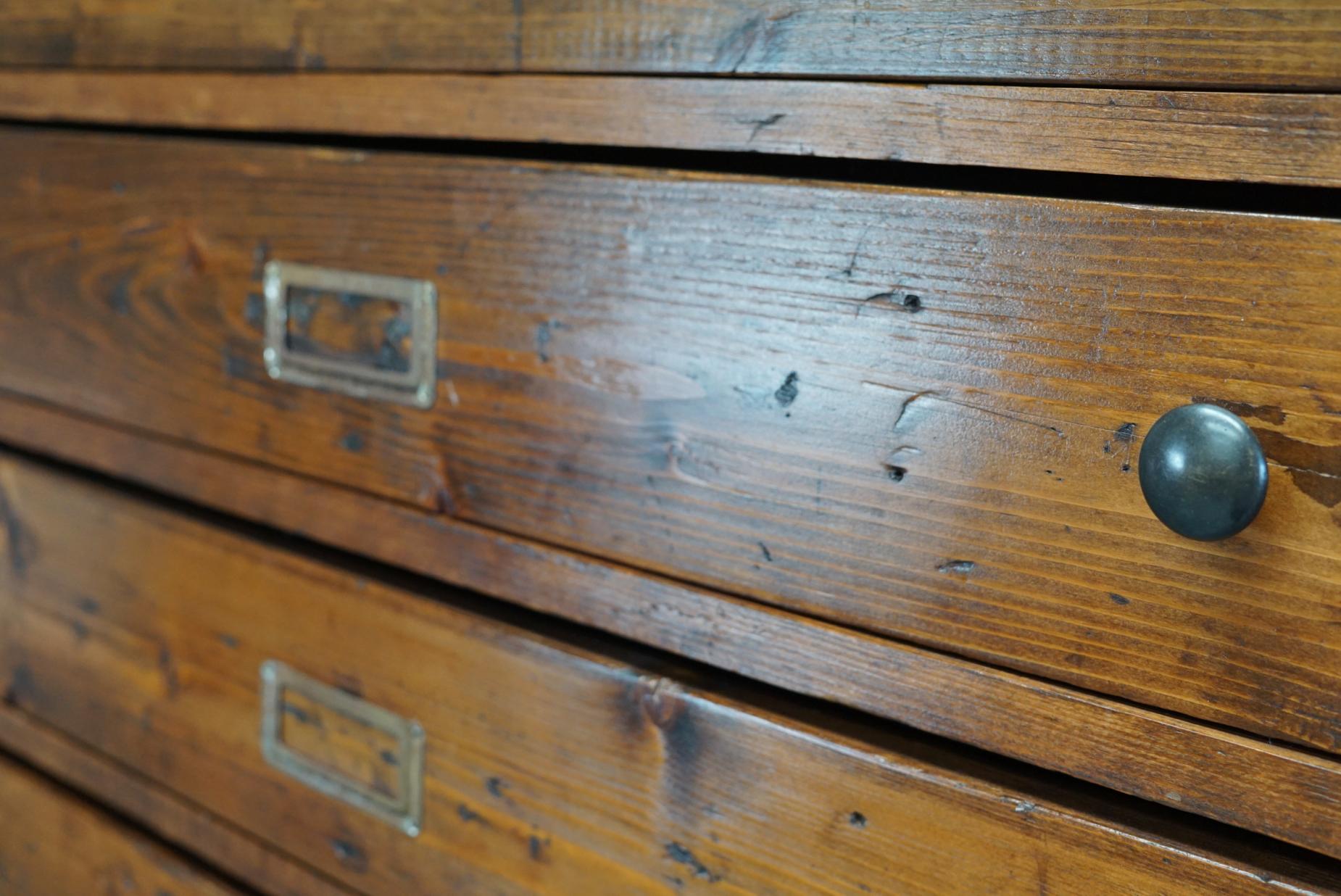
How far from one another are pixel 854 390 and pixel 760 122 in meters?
0.10

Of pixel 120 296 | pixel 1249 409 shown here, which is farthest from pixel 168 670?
pixel 1249 409

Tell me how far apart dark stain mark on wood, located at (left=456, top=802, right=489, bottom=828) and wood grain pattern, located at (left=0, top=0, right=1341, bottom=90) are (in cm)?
32

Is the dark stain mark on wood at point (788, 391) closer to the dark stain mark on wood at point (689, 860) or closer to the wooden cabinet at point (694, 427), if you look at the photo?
the wooden cabinet at point (694, 427)

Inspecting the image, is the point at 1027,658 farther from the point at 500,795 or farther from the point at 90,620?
the point at 90,620

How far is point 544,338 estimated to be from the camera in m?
0.43

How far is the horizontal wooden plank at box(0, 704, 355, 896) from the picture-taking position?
0.56 meters

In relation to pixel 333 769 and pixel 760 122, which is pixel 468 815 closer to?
pixel 333 769

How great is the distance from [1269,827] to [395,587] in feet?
1.17

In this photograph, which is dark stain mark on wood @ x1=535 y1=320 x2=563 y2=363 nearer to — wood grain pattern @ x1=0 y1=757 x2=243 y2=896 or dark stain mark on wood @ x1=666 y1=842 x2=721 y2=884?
dark stain mark on wood @ x1=666 y1=842 x2=721 y2=884

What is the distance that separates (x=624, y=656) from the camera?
443 millimetres

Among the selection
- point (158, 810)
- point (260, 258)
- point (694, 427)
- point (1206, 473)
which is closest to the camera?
point (1206, 473)

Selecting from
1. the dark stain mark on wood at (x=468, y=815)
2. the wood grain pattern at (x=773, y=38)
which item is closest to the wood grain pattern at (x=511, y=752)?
the dark stain mark on wood at (x=468, y=815)

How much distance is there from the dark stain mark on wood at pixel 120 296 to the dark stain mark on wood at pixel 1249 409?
1.70ft

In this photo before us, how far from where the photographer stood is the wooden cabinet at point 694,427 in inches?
12.2
